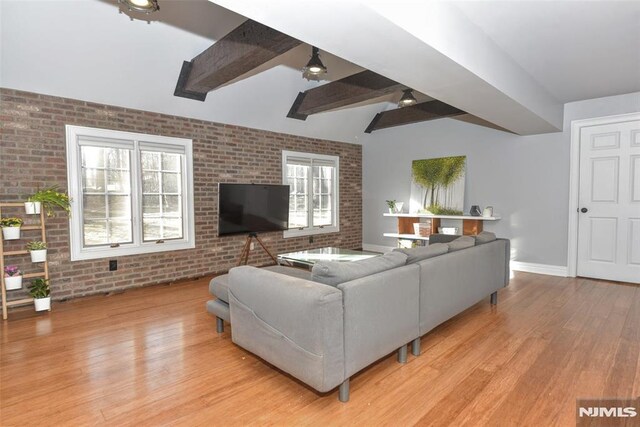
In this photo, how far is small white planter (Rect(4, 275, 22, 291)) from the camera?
3357 millimetres

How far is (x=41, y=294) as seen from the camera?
349 cm

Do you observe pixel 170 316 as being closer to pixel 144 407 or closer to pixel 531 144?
pixel 144 407

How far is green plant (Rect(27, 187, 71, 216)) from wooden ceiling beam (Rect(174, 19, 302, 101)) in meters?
1.78

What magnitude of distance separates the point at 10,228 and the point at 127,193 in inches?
47.7

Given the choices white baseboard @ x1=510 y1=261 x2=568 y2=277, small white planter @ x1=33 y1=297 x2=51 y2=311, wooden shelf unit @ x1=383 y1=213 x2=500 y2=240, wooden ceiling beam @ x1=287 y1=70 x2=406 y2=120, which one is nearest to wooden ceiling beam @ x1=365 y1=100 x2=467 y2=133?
wooden ceiling beam @ x1=287 y1=70 x2=406 y2=120

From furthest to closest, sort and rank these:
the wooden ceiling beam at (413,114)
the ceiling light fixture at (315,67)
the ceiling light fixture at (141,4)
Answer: the wooden ceiling beam at (413,114) < the ceiling light fixture at (315,67) < the ceiling light fixture at (141,4)

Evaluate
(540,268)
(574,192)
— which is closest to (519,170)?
(574,192)

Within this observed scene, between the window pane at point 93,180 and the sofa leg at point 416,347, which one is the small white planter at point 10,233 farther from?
the sofa leg at point 416,347

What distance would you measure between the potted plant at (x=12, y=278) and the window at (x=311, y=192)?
11.8 ft

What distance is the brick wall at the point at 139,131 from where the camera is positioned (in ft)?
11.6

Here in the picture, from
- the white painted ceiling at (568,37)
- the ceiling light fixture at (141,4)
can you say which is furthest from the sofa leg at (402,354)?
the ceiling light fixture at (141,4)

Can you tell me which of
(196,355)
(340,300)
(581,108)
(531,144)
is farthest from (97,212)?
(581,108)

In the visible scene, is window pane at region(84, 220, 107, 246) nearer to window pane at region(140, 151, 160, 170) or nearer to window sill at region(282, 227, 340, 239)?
window pane at region(140, 151, 160, 170)

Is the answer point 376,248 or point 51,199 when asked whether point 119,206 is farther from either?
point 376,248
